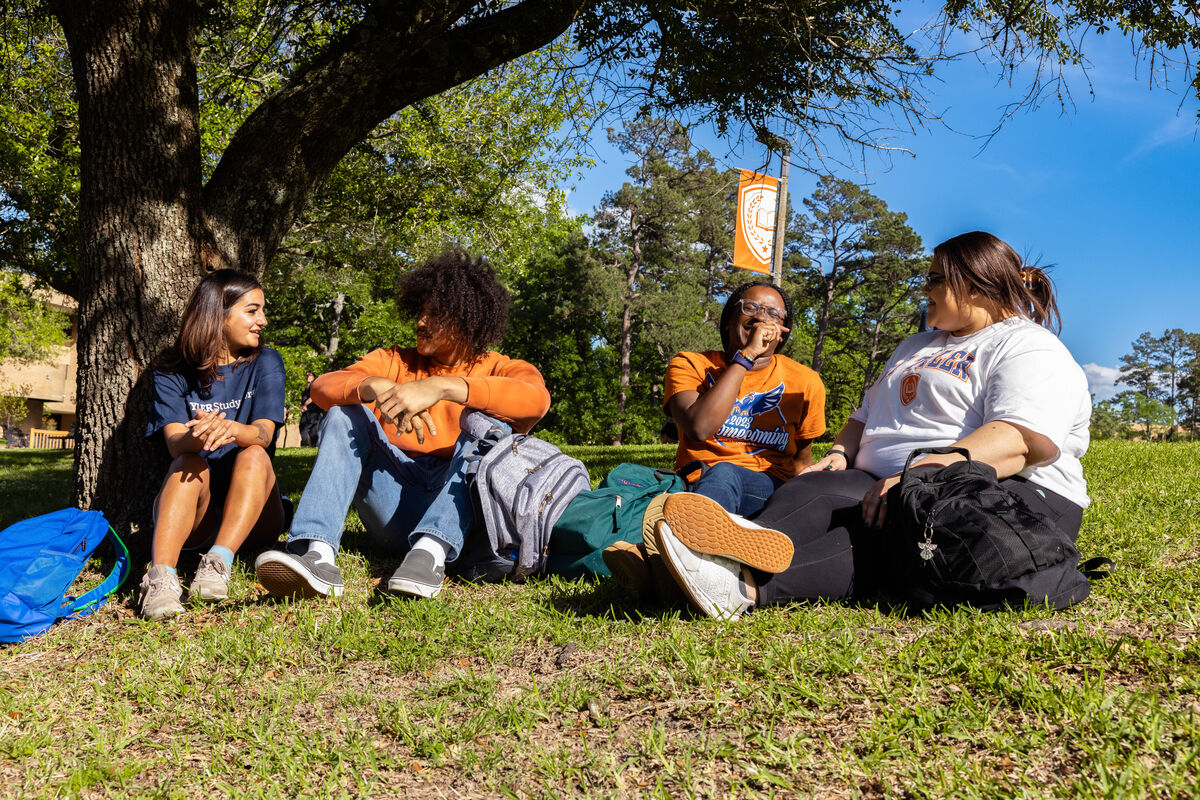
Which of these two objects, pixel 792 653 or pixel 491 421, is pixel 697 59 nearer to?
pixel 491 421

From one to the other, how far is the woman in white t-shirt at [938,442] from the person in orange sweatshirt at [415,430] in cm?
125

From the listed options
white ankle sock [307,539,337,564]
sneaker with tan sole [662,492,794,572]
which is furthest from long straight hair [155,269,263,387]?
sneaker with tan sole [662,492,794,572]

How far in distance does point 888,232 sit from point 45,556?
3896 cm

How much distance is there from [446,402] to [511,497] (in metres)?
0.85

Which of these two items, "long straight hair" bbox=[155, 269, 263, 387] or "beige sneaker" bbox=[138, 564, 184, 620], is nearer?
"beige sneaker" bbox=[138, 564, 184, 620]

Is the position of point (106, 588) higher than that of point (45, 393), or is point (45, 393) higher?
point (106, 588)

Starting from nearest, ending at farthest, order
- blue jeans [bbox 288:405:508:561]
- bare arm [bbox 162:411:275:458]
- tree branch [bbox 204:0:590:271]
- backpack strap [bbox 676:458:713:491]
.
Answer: blue jeans [bbox 288:405:508:561] < bare arm [bbox 162:411:275:458] < backpack strap [bbox 676:458:713:491] < tree branch [bbox 204:0:590:271]

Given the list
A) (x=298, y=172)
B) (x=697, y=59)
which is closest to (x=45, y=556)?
(x=298, y=172)

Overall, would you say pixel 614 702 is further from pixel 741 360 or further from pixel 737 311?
pixel 737 311

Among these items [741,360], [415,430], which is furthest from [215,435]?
[741,360]

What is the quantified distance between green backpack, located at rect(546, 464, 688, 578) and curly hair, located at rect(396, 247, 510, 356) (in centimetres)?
111

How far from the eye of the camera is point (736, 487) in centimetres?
354

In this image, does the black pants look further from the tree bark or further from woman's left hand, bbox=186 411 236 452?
the tree bark

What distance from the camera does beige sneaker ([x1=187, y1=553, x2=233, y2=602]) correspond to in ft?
10.6
